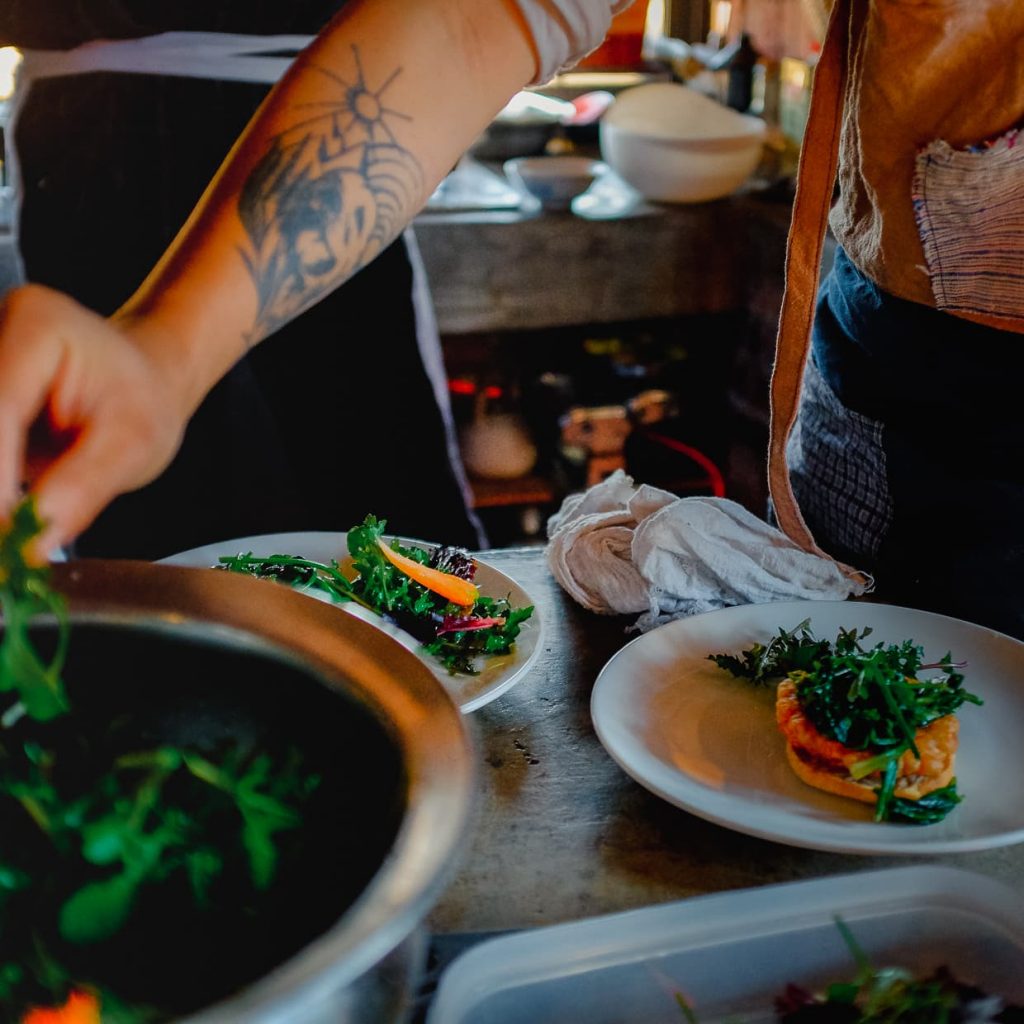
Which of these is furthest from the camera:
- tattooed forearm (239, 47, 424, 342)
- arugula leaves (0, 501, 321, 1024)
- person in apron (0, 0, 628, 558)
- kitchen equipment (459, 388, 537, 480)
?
kitchen equipment (459, 388, 537, 480)

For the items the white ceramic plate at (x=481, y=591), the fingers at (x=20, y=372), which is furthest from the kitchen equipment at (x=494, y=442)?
the fingers at (x=20, y=372)

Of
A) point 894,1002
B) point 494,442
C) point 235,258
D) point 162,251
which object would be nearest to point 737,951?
point 894,1002

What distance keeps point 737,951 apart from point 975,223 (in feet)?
2.57

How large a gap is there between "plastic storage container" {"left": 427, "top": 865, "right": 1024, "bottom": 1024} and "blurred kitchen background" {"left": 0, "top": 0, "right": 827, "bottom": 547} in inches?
98.8

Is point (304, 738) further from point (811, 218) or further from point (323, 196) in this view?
point (811, 218)

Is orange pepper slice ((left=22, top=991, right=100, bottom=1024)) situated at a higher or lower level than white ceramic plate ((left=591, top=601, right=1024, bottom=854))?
higher

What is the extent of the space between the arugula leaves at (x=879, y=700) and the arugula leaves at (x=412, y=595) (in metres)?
0.29

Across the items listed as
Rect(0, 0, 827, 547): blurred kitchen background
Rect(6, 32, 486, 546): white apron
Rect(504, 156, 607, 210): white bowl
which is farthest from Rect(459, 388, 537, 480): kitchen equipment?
Rect(6, 32, 486, 546): white apron

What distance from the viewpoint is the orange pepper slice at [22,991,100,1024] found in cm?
57

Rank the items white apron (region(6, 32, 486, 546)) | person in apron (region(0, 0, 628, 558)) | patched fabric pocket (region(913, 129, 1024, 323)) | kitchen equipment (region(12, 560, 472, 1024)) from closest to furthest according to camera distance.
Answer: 1. kitchen equipment (region(12, 560, 472, 1024))
2. person in apron (region(0, 0, 628, 558))
3. patched fabric pocket (region(913, 129, 1024, 323))
4. white apron (region(6, 32, 486, 546))

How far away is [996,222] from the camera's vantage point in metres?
1.15

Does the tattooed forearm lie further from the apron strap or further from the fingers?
the apron strap

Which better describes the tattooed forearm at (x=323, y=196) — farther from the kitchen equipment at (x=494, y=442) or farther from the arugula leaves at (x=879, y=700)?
the kitchen equipment at (x=494, y=442)

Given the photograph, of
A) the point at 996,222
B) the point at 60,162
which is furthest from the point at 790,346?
the point at 60,162
